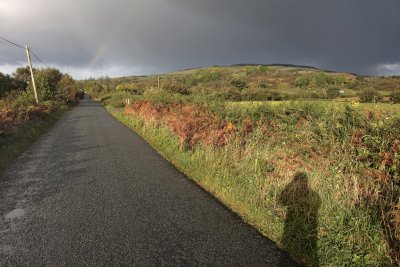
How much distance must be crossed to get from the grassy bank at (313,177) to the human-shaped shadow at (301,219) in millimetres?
14

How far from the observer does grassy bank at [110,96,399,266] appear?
14.4 feet

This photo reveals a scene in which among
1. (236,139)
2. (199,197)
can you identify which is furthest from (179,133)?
(199,197)

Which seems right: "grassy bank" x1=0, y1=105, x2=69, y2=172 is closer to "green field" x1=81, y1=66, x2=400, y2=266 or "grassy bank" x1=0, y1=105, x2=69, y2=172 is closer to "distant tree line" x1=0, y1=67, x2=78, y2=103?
"green field" x1=81, y1=66, x2=400, y2=266

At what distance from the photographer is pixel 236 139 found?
9188mm

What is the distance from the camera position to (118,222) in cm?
548

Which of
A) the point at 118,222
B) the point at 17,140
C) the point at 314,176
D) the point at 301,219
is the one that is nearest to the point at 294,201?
the point at 301,219

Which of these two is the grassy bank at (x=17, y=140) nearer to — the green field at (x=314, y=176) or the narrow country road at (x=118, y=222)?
the narrow country road at (x=118, y=222)

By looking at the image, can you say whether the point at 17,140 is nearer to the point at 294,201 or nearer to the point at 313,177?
the point at 294,201

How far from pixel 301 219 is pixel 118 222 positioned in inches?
128

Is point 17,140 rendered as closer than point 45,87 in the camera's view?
Yes

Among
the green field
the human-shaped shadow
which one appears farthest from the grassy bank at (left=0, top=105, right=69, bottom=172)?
the human-shaped shadow

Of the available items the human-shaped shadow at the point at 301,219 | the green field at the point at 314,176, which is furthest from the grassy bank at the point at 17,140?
the human-shaped shadow at the point at 301,219

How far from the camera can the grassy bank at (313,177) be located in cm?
438

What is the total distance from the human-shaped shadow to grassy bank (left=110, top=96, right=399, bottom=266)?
0.05ft
